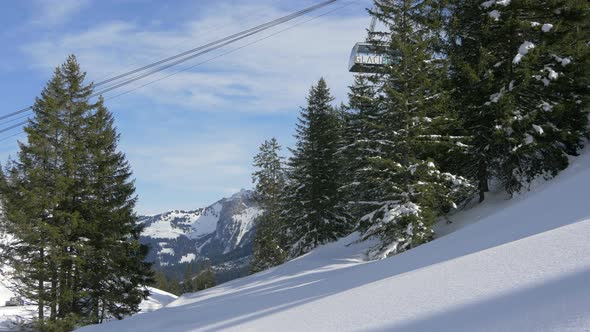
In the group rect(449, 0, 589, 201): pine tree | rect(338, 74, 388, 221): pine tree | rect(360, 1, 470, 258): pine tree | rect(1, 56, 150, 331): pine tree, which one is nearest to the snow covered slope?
rect(360, 1, 470, 258): pine tree

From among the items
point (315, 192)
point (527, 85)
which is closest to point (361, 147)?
point (527, 85)

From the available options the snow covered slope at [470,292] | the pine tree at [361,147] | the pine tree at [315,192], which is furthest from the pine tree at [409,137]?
the pine tree at [315,192]

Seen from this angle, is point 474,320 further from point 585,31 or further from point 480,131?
point 585,31

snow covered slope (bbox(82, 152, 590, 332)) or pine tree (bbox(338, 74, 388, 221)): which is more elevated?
pine tree (bbox(338, 74, 388, 221))

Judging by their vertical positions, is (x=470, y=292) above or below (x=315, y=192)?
below

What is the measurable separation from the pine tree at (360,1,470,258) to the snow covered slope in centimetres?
496

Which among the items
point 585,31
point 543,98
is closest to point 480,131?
point 543,98

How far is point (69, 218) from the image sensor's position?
834 inches

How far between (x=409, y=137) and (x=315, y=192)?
14810 millimetres

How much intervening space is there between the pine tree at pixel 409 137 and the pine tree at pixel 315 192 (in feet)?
41.4

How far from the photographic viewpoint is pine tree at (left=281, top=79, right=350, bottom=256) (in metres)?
30.6

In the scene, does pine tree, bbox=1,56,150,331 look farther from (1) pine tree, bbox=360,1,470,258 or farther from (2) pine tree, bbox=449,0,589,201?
(2) pine tree, bbox=449,0,589,201

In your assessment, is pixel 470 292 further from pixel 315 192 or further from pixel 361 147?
pixel 315 192

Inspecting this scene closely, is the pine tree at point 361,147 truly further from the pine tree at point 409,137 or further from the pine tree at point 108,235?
the pine tree at point 108,235
